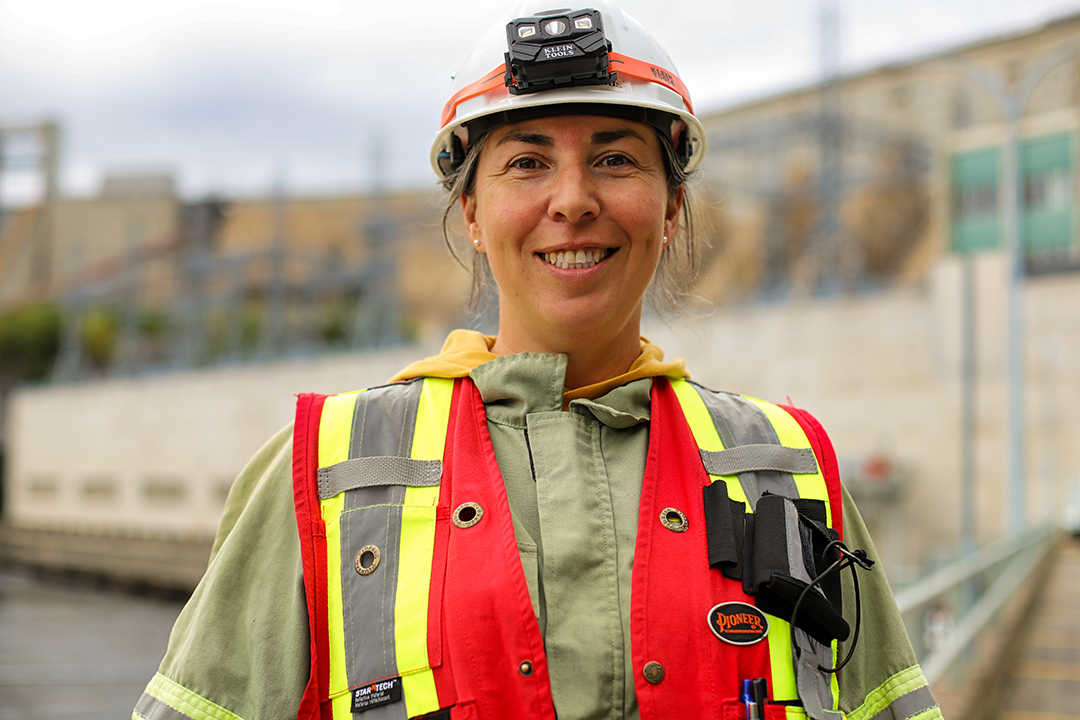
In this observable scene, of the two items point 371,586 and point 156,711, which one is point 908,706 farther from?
point 156,711

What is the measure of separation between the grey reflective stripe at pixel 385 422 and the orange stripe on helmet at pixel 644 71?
0.72 metres

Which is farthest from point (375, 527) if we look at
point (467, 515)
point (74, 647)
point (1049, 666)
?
point (74, 647)

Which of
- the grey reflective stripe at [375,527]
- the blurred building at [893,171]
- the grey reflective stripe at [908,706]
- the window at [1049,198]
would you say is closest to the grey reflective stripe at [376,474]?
the grey reflective stripe at [375,527]

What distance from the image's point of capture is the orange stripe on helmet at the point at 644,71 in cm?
190

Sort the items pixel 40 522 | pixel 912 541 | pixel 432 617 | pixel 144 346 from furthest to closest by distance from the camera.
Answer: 1. pixel 144 346
2. pixel 40 522
3. pixel 912 541
4. pixel 432 617

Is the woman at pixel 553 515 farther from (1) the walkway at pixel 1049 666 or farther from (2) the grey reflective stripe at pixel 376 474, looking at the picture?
(1) the walkway at pixel 1049 666

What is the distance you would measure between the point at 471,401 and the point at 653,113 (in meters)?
0.66

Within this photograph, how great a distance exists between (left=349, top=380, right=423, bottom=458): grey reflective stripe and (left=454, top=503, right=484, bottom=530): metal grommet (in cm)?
17

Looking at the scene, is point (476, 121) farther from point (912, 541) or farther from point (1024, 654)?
point (912, 541)

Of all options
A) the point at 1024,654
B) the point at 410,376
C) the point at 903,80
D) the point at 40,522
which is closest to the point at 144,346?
the point at 40,522

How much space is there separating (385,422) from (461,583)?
14.5 inches

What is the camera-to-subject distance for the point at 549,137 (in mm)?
1827

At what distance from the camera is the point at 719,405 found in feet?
6.66

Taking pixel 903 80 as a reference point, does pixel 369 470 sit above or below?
below
